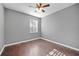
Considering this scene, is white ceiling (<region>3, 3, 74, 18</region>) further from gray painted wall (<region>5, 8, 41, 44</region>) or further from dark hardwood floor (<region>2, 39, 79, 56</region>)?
dark hardwood floor (<region>2, 39, 79, 56</region>)

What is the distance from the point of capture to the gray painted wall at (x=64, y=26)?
6.40 feet

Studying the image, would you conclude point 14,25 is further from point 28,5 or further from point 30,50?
point 30,50

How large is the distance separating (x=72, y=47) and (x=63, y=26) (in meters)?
0.69

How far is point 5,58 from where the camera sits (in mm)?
482

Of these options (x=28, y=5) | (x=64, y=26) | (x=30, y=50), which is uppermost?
(x=28, y=5)

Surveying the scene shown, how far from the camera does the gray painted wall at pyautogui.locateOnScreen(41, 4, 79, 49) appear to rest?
6.40 ft

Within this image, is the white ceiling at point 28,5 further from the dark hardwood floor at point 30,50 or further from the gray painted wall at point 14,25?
the dark hardwood floor at point 30,50

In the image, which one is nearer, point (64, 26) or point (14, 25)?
point (14, 25)

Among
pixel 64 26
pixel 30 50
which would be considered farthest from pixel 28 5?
pixel 64 26

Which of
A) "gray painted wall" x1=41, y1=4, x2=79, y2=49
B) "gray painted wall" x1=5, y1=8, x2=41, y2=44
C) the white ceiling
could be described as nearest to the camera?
the white ceiling

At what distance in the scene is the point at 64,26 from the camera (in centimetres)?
221

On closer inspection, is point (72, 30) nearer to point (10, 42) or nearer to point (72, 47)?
point (72, 47)

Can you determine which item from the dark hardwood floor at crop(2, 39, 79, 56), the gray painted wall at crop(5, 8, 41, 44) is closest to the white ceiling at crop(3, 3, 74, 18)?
the gray painted wall at crop(5, 8, 41, 44)

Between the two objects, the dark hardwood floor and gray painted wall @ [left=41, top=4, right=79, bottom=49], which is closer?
the dark hardwood floor
